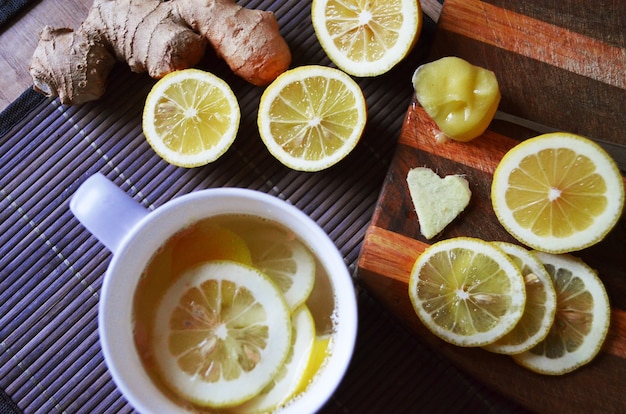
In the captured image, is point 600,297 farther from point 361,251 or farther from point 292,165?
point 292,165

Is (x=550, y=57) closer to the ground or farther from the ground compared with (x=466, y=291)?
farther from the ground

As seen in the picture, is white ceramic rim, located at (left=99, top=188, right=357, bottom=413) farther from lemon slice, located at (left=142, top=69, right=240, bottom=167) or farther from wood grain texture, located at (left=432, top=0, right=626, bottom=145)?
wood grain texture, located at (left=432, top=0, right=626, bottom=145)

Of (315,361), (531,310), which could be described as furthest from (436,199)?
(315,361)

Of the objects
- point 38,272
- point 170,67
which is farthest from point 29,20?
point 38,272

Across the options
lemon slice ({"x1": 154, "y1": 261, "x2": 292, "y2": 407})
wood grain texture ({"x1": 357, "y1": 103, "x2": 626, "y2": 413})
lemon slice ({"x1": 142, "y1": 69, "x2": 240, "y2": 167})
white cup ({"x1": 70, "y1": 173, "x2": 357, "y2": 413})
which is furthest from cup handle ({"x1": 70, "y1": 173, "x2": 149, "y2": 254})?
wood grain texture ({"x1": 357, "y1": 103, "x2": 626, "y2": 413})

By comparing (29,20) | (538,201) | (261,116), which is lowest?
(538,201)

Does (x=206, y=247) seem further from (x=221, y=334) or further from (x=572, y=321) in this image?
(x=572, y=321)

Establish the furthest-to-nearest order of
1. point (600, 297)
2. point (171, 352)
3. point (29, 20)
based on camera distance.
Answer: point (29, 20) → point (600, 297) → point (171, 352)

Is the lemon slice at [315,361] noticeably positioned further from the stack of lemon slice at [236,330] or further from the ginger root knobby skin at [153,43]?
the ginger root knobby skin at [153,43]

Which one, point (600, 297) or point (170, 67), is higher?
point (170, 67)
